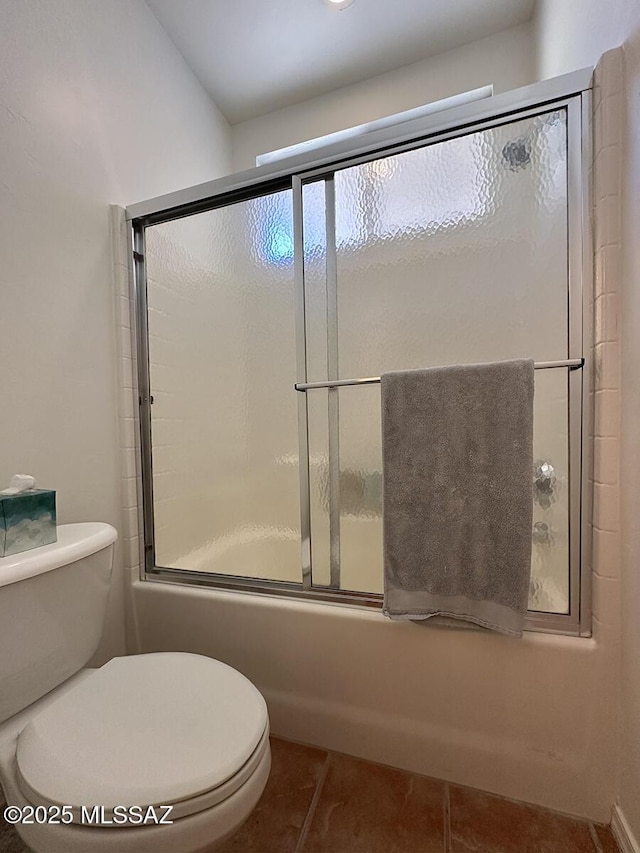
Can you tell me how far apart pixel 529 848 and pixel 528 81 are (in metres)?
2.51

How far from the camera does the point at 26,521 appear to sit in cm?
86

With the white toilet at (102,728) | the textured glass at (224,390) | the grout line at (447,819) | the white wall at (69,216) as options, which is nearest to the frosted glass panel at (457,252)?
the textured glass at (224,390)

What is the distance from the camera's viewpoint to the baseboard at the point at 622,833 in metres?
0.81

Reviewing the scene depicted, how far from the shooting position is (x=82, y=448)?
121cm

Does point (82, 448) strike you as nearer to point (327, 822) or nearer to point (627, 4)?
point (327, 822)

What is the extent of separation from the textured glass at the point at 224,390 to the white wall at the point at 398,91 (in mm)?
921

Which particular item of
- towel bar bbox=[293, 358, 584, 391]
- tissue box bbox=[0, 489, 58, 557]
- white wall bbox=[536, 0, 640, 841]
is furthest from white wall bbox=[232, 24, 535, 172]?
tissue box bbox=[0, 489, 58, 557]

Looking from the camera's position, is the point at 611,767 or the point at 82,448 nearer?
the point at 611,767

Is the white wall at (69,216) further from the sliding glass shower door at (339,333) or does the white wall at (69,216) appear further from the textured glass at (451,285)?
the textured glass at (451,285)

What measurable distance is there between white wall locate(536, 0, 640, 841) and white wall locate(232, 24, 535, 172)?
0.88 metres

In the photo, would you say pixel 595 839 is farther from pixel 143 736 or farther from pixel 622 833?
pixel 143 736

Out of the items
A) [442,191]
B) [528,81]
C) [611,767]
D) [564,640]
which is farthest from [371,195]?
[611,767]

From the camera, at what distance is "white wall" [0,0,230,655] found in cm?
103

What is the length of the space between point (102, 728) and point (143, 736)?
0.30 ft
